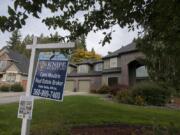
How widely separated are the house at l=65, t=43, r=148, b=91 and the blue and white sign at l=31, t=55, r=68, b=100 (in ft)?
103

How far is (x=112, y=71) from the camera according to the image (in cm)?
4653

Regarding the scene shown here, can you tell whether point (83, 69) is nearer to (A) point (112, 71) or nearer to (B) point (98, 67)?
(B) point (98, 67)

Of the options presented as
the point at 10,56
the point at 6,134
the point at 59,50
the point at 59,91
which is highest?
the point at 10,56

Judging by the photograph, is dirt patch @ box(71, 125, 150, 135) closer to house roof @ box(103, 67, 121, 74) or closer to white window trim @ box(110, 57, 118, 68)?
house roof @ box(103, 67, 121, 74)

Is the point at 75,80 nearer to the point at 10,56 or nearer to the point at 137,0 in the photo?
the point at 10,56

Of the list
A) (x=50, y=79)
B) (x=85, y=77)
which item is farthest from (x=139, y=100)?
(x=85, y=77)

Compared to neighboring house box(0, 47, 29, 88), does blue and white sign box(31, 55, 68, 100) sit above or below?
below

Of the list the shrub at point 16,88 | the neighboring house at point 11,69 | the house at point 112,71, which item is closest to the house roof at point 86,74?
the house at point 112,71

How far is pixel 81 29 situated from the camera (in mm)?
A: 9523

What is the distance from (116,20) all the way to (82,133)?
12.1ft

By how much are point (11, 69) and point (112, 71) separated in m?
21.9

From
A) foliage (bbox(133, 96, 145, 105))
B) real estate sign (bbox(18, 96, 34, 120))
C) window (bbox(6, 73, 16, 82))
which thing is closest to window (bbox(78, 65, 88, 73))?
window (bbox(6, 73, 16, 82))

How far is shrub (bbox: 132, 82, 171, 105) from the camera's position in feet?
92.7

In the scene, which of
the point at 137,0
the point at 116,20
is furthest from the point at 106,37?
the point at 137,0
